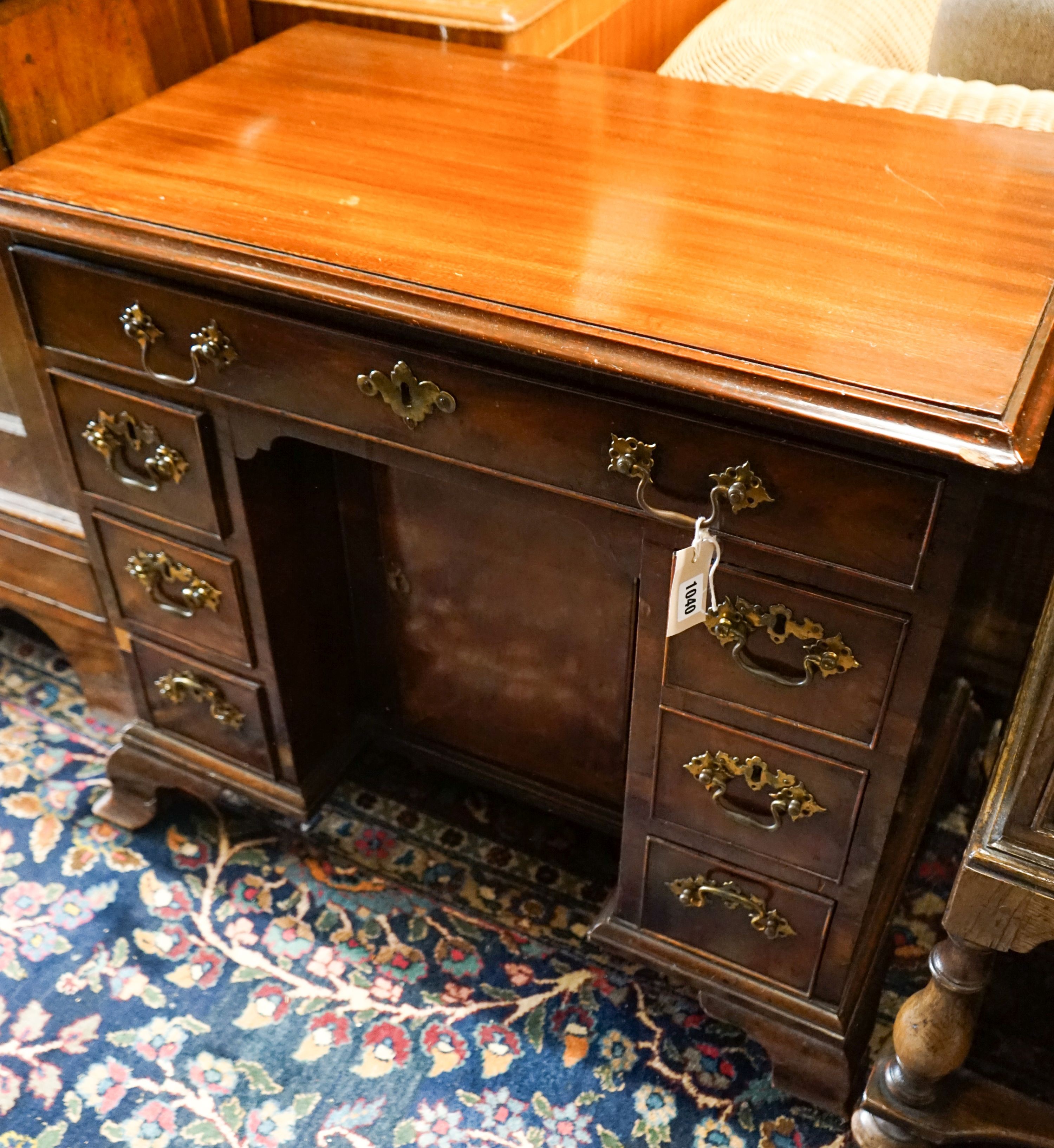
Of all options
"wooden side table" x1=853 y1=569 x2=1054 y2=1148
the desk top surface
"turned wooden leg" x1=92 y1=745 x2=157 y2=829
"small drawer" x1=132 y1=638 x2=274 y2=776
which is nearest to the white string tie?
the desk top surface

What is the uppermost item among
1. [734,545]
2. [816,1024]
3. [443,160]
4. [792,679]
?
[443,160]

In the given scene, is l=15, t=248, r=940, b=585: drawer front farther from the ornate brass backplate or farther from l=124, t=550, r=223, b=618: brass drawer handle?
l=124, t=550, r=223, b=618: brass drawer handle

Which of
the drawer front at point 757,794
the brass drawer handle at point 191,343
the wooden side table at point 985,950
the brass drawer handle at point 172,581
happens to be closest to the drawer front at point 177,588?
the brass drawer handle at point 172,581

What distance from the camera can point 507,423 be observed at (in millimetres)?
814

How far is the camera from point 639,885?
1074 mm

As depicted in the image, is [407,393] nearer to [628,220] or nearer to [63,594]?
[628,220]

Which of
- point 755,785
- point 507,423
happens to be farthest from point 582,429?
point 755,785

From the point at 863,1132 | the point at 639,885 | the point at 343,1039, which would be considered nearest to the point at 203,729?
the point at 343,1039

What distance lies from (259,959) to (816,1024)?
0.59 metres

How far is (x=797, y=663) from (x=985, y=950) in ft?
0.88

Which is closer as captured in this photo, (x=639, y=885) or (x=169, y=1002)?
(x=639, y=885)

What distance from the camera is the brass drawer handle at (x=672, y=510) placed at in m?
0.75

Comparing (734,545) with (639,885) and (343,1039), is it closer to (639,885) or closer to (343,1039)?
(639,885)

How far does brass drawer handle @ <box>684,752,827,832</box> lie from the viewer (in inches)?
35.4
